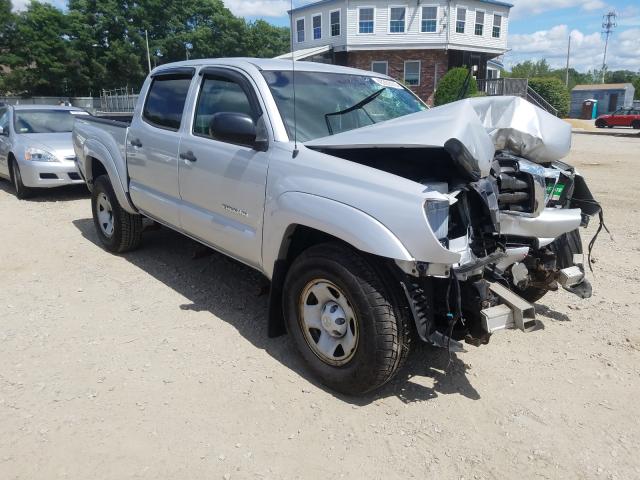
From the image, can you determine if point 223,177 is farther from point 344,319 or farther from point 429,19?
point 429,19

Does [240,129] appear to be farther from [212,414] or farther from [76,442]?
[76,442]

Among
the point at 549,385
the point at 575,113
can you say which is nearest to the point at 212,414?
the point at 549,385

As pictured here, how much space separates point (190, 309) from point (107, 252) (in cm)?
215

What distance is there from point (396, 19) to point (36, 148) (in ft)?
89.1

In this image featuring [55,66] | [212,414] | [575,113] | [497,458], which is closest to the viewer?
[497,458]

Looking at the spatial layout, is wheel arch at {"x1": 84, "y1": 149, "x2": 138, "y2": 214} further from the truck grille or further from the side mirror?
the truck grille

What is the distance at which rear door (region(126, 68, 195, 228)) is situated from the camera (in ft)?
14.7

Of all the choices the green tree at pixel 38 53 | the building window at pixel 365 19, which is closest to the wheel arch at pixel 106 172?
the building window at pixel 365 19

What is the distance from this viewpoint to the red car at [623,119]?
3412 cm

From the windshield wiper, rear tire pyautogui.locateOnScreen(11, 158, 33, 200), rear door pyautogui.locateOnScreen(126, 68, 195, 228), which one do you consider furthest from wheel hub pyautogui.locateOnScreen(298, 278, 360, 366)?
rear tire pyautogui.locateOnScreen(11, 158, 33, 200)

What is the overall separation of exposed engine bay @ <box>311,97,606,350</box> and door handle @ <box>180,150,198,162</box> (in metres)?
1.28

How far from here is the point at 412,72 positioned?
32812mm

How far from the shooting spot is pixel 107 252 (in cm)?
608

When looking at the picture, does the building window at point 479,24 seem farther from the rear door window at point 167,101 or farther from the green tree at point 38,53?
the rear door window at point 167,101
